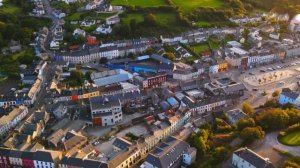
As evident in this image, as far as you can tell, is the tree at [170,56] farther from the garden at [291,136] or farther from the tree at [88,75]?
the garden at [291,136]

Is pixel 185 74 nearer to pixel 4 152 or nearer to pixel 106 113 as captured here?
pixel 106 113

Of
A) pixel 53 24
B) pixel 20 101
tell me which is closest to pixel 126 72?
pixel 20 101

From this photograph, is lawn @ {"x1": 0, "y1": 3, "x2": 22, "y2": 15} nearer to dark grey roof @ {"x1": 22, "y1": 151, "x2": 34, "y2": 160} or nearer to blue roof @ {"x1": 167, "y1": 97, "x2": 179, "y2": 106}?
blue roof @ {"x1": 167, "y1": 97, "x2": 179, "y2": 106}

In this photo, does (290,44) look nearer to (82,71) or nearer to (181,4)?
(181,4)

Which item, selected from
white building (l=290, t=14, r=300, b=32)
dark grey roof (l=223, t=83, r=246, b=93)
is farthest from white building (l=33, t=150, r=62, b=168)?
white building (l=290, t=14, r=300, b=32)

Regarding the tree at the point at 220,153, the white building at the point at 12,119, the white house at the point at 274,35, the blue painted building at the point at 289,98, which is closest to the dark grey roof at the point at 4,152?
the white building at the point at 12,119

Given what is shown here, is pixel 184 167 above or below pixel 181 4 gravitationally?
below

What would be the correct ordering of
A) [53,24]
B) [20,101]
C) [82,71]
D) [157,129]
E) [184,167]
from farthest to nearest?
1. [53,24]
2. [82,71]
3. [20,101]
4. [157,129]
5. [184,167]
